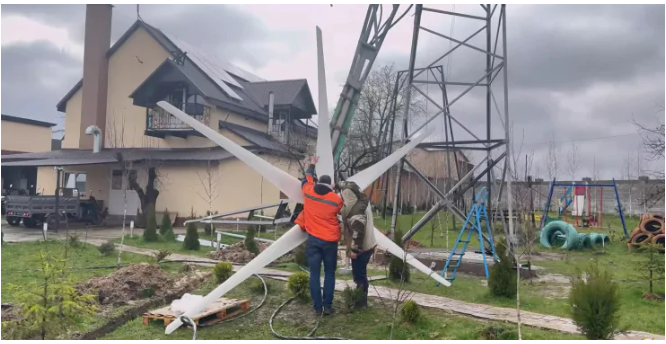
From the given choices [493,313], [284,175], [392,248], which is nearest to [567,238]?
[493,313]

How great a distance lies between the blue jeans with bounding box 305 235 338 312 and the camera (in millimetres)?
8273

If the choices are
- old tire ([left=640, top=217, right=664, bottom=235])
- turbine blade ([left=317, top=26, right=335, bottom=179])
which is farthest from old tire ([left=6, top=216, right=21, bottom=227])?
old tire ([left=640, top=217, right=664, bottom=235])

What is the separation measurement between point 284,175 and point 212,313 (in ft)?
8.04

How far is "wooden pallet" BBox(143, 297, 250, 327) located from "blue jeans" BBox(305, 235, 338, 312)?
135 cm

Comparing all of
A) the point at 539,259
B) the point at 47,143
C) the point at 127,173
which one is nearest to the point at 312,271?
the point at 539,259

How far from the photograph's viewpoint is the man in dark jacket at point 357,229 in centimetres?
864

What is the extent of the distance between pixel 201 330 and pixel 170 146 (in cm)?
2152

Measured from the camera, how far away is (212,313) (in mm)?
8164

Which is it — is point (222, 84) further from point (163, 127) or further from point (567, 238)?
point (567, 238)

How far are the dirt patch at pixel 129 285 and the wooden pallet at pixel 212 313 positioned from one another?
66.7 inches

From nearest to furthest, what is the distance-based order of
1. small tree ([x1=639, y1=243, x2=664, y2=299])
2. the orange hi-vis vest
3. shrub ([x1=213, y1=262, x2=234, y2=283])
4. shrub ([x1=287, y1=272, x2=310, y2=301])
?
the orange hi-vis vest → shrub ([x1=287, y1=272, x2=310, y2=301]) → small tree ([x1=639, y1=243, x2=664, y2=299]) → shrub ([x1=213, y1=262, x2=234, y2=283])

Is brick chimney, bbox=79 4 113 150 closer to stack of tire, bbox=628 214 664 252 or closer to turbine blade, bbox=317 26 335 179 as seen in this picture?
turbine blade, bbox=317 26 335 179

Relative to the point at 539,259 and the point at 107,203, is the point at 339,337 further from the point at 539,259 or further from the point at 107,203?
the point at 107,203

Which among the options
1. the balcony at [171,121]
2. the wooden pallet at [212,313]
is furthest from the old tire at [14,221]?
the wooden pallet at [212,313]
